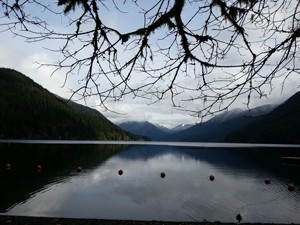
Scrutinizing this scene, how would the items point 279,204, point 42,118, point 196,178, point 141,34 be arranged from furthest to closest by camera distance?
point 42,118 → point 196,178 → point 279,204 → point 141,34

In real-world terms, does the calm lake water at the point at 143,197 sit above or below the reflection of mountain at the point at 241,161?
below

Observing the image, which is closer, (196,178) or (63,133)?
(196,178)

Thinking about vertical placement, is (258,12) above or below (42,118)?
below

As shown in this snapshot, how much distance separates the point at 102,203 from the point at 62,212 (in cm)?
407

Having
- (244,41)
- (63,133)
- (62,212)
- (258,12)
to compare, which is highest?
(63,133)

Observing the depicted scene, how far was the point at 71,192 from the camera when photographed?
31.2 meters

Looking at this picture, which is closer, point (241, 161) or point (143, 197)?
point (143, 197)

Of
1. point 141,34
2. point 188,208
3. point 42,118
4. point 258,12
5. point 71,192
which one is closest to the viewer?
point 258,12

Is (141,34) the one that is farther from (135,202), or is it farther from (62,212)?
(135,202)

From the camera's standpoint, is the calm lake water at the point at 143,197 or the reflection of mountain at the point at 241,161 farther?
the reflection of mountain at the point at 241,161

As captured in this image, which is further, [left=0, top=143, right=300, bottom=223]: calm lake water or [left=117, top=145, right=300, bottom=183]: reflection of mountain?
[left=117, top=145, right=300, bottom=183]: reflection of mountain

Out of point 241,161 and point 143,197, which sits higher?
point 241,161

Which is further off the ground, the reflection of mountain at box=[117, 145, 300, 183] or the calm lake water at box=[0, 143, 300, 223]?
the reflection of mountain at box=[117, 145, 300, 183]

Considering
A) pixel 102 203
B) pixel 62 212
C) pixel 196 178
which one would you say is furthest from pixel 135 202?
pixel 196 178
